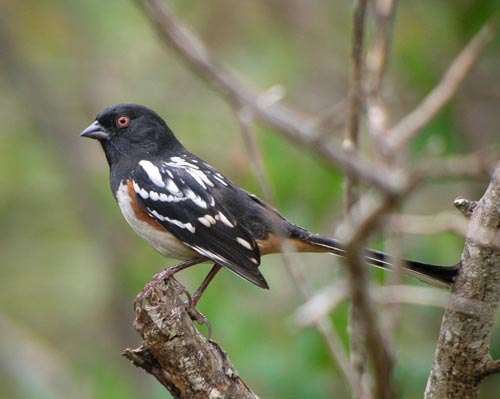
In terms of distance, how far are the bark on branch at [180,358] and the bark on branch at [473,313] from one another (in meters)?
0.78

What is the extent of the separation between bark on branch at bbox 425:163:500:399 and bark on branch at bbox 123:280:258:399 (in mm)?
783

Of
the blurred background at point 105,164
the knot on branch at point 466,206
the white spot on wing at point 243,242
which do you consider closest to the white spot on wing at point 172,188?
the white spot on wing at point 243,242

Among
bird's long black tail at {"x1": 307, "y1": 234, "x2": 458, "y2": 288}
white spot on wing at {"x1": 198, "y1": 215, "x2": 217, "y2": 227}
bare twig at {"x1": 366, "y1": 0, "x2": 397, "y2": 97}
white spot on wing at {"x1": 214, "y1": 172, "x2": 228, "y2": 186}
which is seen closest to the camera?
bird's long black tail at {"x1": 307, "y1": 234, "x2": 458, "y2": 288}

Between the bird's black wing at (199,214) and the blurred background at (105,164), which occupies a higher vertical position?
the blurred background at (105,164)

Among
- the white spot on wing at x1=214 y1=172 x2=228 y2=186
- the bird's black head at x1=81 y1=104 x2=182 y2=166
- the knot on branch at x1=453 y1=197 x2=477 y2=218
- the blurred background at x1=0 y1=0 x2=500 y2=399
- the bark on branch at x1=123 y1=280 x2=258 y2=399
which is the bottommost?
the bark on branch at x1=123 y1=280 x2=258 y2=399

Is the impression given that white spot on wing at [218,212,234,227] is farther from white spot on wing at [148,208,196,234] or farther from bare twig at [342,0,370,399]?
bare twig at [342,0,370,399]

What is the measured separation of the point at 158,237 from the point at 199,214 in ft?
0.72

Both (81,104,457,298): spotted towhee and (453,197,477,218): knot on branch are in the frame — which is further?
(81,104,457,298): spotted towhee

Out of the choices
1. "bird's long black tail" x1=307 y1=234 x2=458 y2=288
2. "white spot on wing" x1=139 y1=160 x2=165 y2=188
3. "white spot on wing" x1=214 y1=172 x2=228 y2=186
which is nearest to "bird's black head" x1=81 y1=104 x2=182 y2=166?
"white spot on wing" x1=139 y1=160 x2=165 y2=188

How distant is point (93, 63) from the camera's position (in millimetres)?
7500

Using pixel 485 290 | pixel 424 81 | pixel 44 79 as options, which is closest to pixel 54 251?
pixel 44 79

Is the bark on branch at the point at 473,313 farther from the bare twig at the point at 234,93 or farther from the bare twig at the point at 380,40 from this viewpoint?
the bare twig at the point at 380,40

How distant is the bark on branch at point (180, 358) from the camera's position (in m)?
2.98

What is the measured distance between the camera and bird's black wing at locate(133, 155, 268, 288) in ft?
12.1
